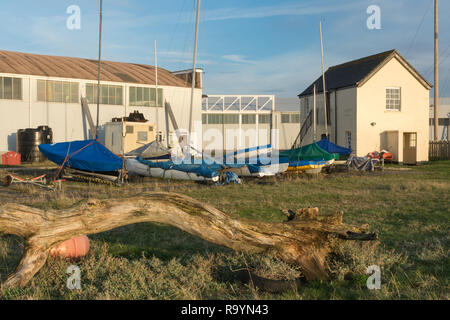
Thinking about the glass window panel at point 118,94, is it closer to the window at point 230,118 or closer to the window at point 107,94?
the window at point 107,94

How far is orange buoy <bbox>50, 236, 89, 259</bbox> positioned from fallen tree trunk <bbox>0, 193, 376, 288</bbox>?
1.08 metres

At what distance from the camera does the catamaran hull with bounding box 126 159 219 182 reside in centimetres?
1998

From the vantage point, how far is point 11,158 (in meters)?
28.4

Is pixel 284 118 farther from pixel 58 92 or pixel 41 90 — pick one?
pixel 41 90

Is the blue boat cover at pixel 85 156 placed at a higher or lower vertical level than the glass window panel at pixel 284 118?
lower

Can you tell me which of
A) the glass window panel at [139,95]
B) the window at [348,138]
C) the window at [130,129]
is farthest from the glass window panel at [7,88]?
the window at [348,138]

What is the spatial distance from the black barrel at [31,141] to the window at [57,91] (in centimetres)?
285

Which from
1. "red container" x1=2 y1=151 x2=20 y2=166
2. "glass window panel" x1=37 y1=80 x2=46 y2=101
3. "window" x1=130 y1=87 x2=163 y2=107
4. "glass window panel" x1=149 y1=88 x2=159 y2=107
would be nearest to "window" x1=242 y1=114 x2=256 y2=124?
"window" x1=130 y1=87 x2=163 y2=107

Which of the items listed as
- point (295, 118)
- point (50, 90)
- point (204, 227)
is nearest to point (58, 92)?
point (50, 90)

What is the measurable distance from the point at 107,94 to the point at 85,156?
15675mm

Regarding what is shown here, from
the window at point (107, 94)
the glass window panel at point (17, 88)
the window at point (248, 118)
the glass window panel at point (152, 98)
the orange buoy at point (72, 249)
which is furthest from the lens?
the window at point (248, 118)

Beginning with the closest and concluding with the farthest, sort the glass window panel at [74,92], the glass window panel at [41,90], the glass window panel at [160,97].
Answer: the glass window panel at [41,90], the glass window panel at [74,92], the glass window panel at [160,97]

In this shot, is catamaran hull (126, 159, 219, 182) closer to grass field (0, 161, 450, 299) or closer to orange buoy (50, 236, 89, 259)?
grass field (0, 161, 450, 299)

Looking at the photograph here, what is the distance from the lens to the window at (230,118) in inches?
2120
